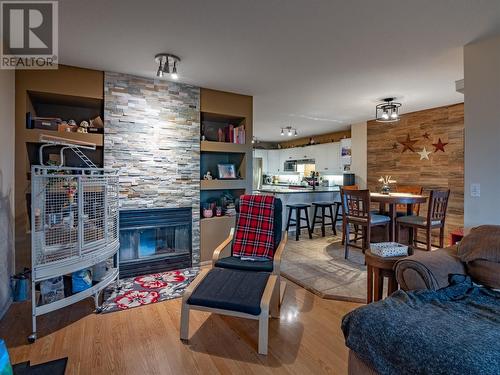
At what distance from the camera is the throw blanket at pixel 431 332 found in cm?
114

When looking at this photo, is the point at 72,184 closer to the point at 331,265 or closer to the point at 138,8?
the point at 138,8

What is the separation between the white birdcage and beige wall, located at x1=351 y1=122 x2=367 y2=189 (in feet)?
17.3

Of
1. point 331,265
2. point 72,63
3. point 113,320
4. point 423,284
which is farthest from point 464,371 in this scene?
point 72,63

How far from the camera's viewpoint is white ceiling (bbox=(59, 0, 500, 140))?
198 centimetres

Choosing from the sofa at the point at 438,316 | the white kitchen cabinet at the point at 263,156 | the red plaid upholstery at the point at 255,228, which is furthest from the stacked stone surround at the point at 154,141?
the white kitchen cabinet at the point at 263,156

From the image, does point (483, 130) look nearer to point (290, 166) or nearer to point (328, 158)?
point (328, 158)

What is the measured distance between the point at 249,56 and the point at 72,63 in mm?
1916

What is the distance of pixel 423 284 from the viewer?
172cm

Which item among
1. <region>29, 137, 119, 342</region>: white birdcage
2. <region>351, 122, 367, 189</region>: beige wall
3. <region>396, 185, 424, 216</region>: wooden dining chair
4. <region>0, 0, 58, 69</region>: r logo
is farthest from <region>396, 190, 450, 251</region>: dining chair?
<region>0, 0, 58, 69</region>: r logo

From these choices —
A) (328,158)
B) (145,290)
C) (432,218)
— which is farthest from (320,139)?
(145,290)

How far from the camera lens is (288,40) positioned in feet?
8.05

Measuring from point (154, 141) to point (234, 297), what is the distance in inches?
90.6

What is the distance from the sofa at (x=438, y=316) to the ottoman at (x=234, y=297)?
0.58 metres

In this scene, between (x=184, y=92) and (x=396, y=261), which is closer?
(x=396, y=261)
